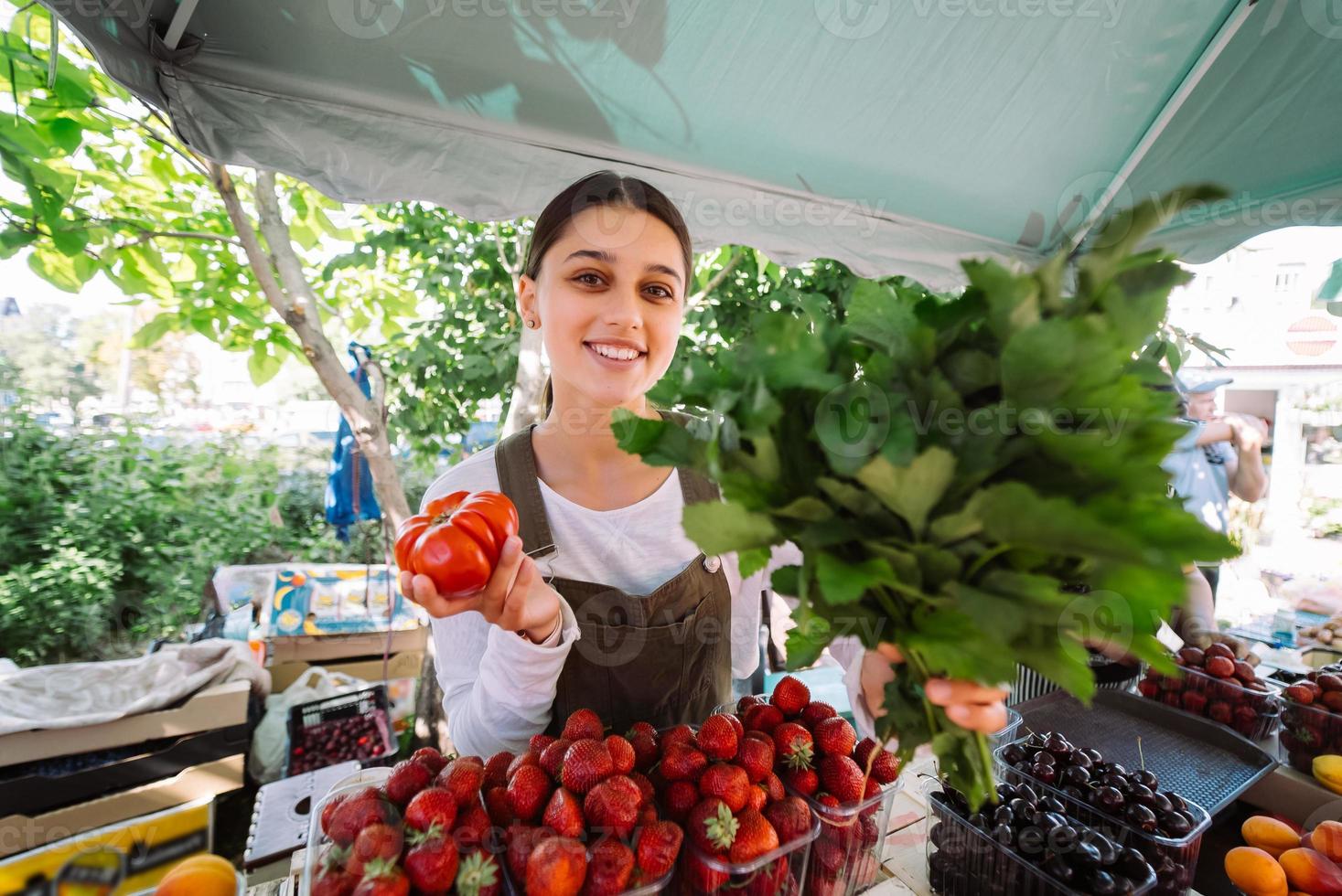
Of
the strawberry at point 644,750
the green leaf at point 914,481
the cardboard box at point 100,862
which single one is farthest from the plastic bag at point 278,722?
the green leaf at point 914,481

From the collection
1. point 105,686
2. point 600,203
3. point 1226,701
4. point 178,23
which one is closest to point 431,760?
point 600,203

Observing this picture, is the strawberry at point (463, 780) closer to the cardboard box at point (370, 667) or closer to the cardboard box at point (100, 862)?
the cardboard box at point (100, 862)

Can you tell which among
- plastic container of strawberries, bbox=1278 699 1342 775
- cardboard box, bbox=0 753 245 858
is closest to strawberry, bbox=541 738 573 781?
plastic container of strawberries, bbox=1278 699 1342 775

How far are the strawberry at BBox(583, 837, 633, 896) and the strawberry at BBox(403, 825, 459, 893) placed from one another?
0.17m

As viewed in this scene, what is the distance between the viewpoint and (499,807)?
2.77 feet

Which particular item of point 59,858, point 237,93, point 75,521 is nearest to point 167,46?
point 237,93

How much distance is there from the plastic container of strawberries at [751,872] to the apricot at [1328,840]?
1109 millimetres

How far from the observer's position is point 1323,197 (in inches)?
85.4

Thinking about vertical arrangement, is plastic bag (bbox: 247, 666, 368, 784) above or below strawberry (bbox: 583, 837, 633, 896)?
below

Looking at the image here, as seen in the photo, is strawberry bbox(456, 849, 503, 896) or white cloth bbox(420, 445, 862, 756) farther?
white cloth bbox(420, 445, 862, 756)

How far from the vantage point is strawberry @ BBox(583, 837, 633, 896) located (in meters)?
0.74

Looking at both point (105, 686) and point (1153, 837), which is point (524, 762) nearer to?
point (1153, 837)

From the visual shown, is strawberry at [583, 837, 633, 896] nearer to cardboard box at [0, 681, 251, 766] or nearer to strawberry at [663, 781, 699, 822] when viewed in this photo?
strawberry at [663, 781, 699, 822]

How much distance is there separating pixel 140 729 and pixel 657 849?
3177 mm
